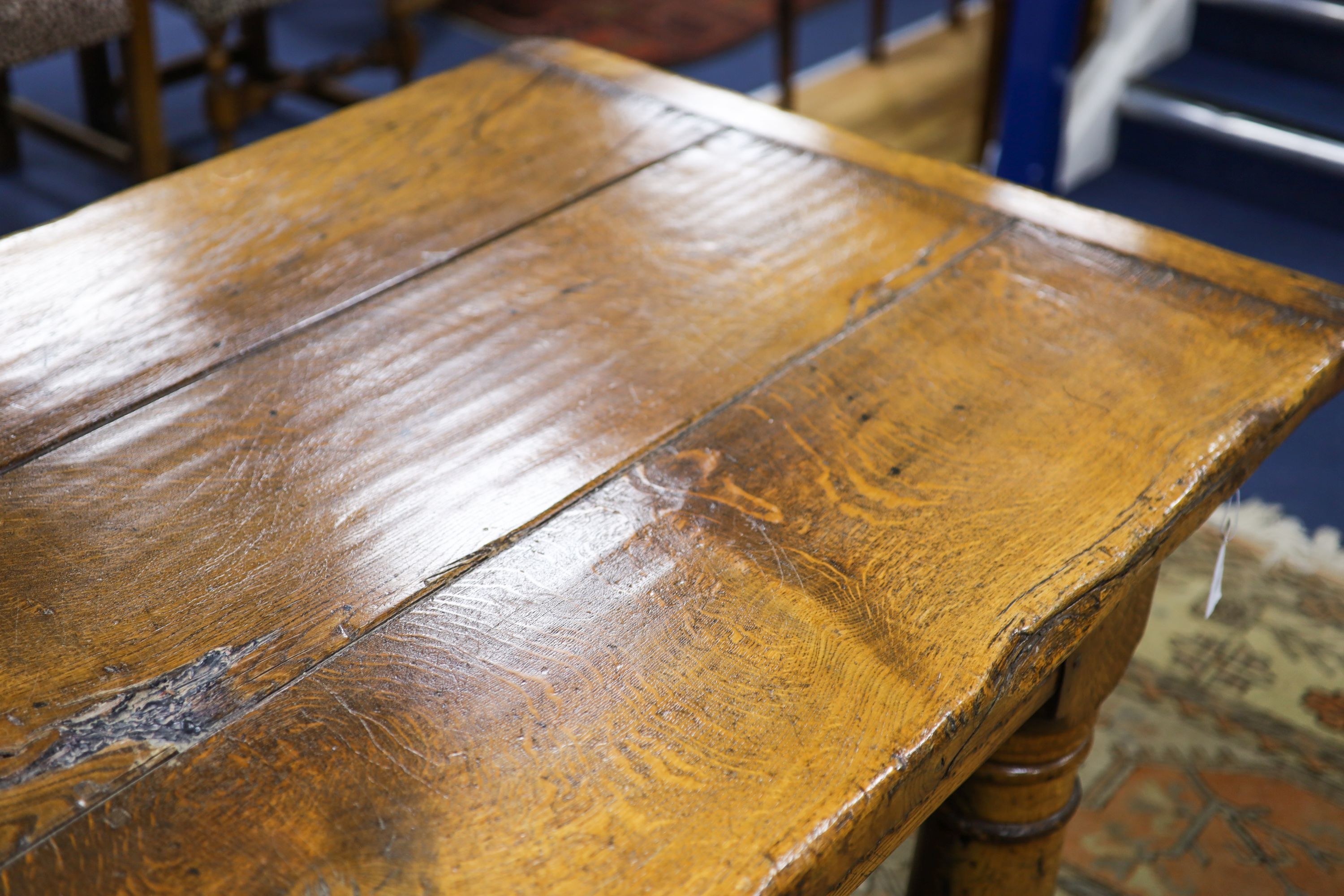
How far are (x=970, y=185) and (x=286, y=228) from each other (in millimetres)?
615

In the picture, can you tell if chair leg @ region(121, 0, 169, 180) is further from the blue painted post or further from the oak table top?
the blue painted post

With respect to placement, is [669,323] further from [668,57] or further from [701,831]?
[668,57]

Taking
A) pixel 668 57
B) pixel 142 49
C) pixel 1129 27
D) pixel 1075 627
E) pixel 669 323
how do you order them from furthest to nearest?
pixel 668 57 < pixel 1129 27 < pixel 142 49 < pixel 669 323 < pixel 1075 627

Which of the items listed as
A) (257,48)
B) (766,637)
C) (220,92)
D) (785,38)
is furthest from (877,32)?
(766,637)

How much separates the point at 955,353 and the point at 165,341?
59 cm

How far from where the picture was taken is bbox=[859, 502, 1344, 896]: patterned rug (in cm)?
137

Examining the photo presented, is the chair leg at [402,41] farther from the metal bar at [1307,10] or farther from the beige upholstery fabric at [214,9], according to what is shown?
the metal bar at [1307,10]

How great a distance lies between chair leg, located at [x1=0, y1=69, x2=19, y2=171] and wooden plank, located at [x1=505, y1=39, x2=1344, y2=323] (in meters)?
1.89

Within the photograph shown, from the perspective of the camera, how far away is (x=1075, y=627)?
0.70 metres

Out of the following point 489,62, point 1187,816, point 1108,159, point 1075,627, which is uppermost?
point 489,62

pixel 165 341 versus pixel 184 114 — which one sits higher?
pixel 165 341

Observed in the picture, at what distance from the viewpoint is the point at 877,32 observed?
341cm

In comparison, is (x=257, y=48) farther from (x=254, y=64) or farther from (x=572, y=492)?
(x=572, y=492)

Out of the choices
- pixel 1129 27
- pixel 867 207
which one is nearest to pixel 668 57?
pixel 1129 27
